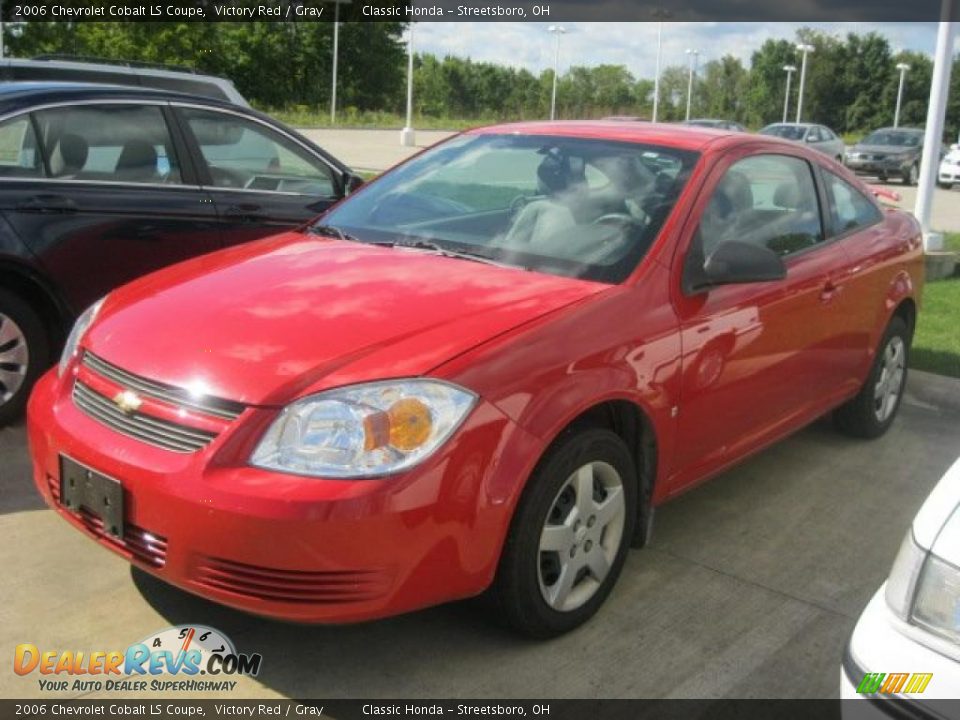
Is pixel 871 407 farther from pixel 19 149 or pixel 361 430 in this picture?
pixel 19 149

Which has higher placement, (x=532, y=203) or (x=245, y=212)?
(x=532, y=203)

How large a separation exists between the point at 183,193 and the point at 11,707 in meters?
3.23

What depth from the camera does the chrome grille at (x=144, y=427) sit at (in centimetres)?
260

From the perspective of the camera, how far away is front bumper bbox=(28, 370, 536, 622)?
244 cm

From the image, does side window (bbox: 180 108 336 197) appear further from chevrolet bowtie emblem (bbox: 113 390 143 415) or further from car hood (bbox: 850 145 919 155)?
car hood (bbox: 850 145 919 155)

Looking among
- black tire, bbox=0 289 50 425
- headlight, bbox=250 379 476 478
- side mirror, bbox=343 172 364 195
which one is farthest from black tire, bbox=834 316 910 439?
black tire, bbox=0 289 50 425

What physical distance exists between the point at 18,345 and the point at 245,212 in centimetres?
143

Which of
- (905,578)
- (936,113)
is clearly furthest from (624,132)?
(936,113)

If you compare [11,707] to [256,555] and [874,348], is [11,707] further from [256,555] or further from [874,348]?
[874,348]

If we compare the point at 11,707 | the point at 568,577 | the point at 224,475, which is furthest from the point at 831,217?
the point at 11,707

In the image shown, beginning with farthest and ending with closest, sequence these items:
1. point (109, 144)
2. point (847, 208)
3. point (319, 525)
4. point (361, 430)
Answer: point (109, 144), point (847, 208), point (361, 430), point (319, 525)

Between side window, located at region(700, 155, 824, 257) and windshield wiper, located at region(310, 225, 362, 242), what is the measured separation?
1.35 metres

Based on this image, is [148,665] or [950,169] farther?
[950,169]

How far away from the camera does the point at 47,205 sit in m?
4.74
